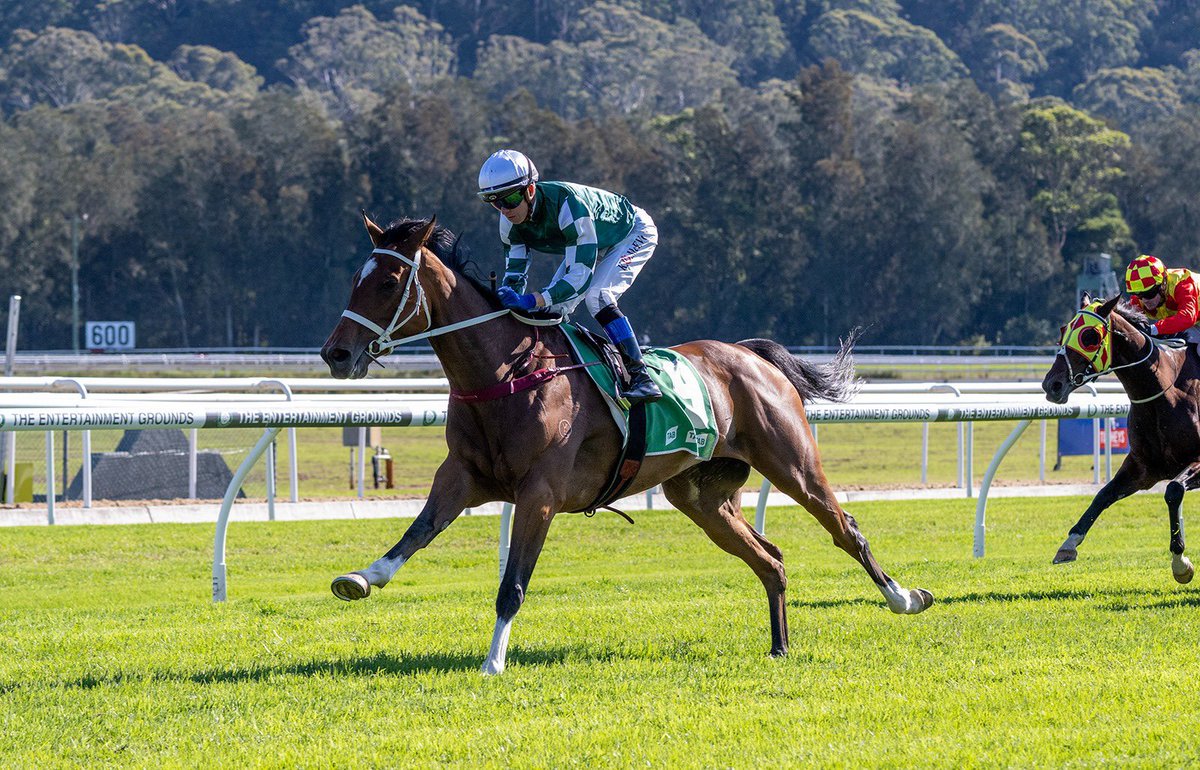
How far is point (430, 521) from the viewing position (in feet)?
16.3

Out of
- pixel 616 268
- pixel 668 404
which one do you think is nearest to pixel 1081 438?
pixel 616 268

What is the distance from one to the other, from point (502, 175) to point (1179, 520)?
3.95 m

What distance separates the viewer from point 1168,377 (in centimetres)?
764

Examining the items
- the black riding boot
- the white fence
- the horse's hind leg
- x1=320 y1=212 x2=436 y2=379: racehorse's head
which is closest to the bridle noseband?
x1=320 y1=212 x2=436 y2=379: racehorse's head

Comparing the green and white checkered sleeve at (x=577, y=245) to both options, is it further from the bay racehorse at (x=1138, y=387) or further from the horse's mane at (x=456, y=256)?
the bay racehorse at (x=1138, y=387)

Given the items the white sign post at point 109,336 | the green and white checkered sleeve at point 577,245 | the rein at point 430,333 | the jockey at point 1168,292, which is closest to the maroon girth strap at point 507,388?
the rein at point 430,333

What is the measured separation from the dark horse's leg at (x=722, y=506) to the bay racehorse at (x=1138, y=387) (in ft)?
7.56

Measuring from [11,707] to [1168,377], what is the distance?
570 centimetres

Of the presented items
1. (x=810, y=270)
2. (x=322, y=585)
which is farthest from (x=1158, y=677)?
(x=810, y=270)

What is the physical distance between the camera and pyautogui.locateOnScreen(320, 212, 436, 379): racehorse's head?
15.8 feet

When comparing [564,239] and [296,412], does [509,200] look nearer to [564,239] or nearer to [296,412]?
[564,239]

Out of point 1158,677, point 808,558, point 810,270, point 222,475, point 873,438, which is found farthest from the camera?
point 810,270

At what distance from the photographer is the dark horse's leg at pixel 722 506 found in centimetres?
579

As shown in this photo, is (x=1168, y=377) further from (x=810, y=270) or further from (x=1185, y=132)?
(x=1185, y=132)
